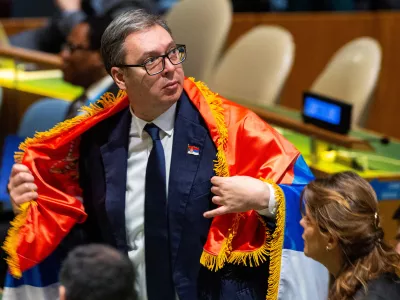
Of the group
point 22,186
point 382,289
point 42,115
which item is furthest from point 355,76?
point 382,289

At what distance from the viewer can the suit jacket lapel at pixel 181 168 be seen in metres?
2.67

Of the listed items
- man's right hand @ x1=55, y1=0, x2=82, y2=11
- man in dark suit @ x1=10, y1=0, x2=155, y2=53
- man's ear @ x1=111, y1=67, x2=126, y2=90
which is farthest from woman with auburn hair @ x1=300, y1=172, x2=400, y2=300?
man's right hand @ x1=55, y1=0, x2=82, y2=11

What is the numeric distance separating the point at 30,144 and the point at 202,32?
2447mm

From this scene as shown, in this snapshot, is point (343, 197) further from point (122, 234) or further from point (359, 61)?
point (359, 61)

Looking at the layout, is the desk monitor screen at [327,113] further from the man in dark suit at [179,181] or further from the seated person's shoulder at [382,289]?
the seated person's shoulder at [382,289]

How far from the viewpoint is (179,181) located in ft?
8.77

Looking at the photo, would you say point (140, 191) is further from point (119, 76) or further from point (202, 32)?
point (202, 32)

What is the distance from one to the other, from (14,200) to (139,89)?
0.49 metres

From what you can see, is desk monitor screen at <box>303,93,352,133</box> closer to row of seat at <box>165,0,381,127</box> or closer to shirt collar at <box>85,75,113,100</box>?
row of seat at <box>165,0,381,127</box>

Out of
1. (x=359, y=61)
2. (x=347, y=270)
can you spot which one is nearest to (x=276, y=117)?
(x=359, y=61)

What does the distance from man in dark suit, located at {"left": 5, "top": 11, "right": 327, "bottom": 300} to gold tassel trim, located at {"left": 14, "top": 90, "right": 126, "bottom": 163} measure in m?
0.01

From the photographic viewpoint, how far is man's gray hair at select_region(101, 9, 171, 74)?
2.66 meters

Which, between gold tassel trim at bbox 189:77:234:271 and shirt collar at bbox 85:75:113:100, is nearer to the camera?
gold tassel trim at bbox 189:77:234:271

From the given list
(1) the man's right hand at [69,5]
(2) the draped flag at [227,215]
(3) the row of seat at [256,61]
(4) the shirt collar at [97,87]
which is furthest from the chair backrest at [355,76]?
(2) the draped flag at [227,215]
